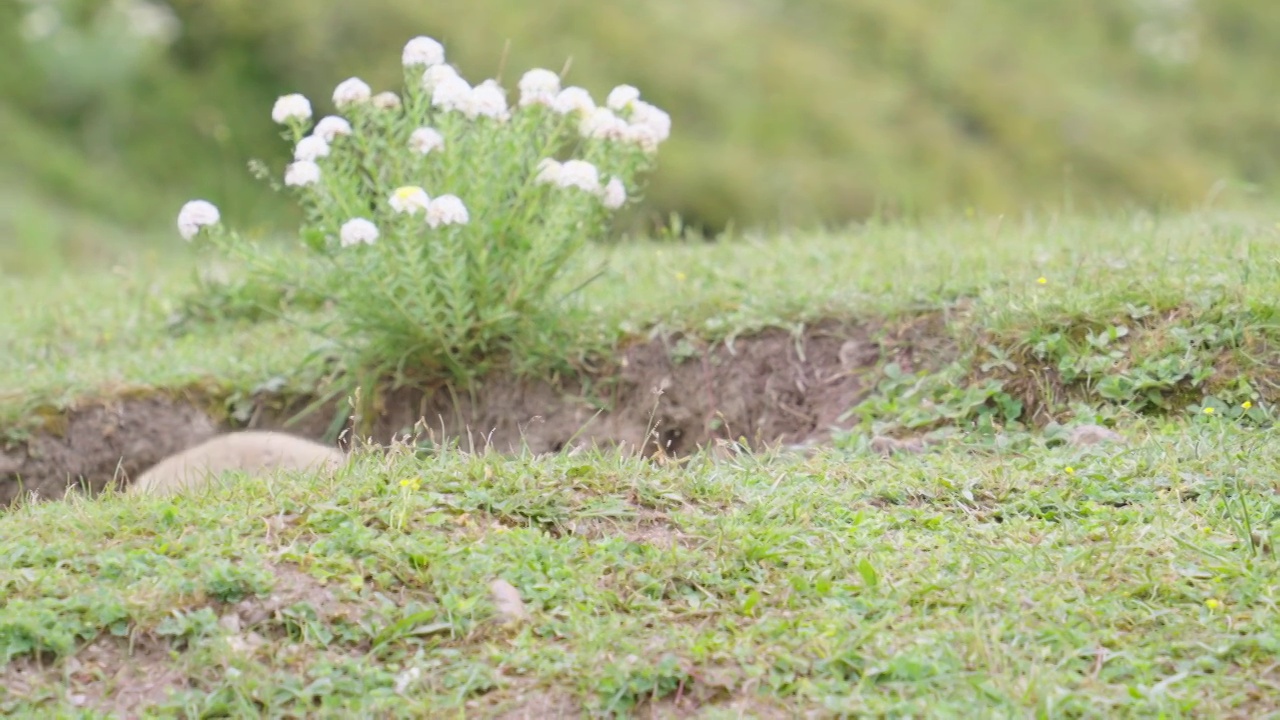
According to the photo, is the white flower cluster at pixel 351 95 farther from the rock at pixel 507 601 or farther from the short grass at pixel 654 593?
the rock at pixel 507 601

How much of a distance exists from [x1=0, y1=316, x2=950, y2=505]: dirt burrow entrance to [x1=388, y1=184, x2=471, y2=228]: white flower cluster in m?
0.78

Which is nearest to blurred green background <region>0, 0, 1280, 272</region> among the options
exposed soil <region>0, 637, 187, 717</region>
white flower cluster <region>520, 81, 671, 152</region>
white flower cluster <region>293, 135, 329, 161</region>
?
white flower cluster <region>520, 81, 671, 152</region>

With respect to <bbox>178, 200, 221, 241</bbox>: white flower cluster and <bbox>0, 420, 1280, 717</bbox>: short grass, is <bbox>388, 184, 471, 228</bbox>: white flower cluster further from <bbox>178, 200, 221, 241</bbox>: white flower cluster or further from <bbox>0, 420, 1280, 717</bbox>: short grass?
<bbox>0, 420, 1280, 717</bbox>: short grass

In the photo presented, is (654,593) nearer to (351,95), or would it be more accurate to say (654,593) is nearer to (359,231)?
(359,231)

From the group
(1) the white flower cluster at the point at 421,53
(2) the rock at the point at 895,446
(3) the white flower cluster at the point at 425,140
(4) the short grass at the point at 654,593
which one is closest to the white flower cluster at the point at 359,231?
(3) the white flower cluster at the point at 425,140

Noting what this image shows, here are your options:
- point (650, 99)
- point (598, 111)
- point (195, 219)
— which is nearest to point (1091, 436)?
point (598, 111)

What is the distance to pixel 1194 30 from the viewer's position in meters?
16.7

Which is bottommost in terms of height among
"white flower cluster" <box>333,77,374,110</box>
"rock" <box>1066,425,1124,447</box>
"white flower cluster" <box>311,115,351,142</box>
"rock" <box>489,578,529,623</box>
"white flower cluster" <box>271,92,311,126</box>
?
"rock" <box>489,578,529,623</box>

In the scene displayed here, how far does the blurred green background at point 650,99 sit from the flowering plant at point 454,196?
5826 millimetres

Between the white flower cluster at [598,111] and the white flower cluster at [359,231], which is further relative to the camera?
the white flower cluster at [598,111]

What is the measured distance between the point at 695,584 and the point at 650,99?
31.1 ft

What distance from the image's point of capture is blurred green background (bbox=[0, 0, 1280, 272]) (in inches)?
Result: 462

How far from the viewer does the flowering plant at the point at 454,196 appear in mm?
4773

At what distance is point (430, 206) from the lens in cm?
458
